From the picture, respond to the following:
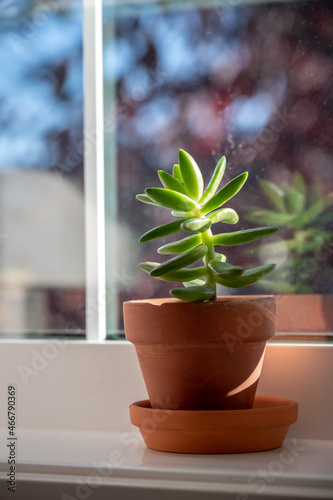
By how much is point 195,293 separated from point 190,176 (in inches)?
6.5

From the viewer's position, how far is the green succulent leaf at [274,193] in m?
0.97

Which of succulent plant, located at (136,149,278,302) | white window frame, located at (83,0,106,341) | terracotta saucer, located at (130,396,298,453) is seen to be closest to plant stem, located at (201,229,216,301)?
succulent plant, located at (136,149,278,302)

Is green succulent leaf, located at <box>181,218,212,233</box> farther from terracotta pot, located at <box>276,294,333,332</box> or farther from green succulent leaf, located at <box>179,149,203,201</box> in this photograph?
terracotta pot, located at <box>276,294,333,332</box>

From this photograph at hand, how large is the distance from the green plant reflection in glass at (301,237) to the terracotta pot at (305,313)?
0.05 feet

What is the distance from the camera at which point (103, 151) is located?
1065mm

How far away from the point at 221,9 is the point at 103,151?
322mm

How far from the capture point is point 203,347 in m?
0.77

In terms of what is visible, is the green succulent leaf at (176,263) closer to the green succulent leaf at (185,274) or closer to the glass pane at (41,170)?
the green succulent leaf at (185,274)

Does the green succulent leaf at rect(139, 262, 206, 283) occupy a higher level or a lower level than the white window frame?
lower

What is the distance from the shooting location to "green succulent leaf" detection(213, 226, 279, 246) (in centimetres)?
77

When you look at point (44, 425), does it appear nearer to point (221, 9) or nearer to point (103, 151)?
point (103, 151)

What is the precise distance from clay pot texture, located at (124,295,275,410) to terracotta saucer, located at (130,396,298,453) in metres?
0.03

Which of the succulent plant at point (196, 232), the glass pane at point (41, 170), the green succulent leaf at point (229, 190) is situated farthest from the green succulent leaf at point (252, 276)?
the glass pane at point (41, 170)

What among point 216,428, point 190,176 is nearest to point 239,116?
point 190,176
